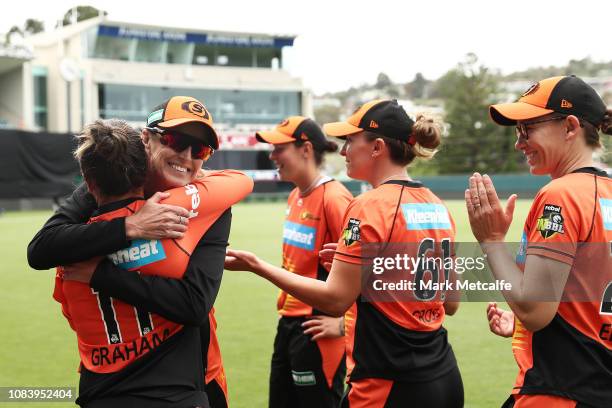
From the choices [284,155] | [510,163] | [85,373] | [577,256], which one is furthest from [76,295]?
[510,163]

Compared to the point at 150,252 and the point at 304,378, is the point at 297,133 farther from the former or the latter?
the point at 150,252

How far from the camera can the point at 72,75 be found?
41.6 m

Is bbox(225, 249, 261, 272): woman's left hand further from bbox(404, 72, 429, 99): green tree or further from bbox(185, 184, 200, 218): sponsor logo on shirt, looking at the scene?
bbox(404, 72, 429, 99): green tree

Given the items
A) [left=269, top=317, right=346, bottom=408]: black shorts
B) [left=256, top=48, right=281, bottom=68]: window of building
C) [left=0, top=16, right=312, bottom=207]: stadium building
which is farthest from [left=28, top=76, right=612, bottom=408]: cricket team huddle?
[left=256, top=48, right=281, bottom=68]: window of building

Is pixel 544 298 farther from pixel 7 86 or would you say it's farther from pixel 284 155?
pixel 7 86

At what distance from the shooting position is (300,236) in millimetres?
4797

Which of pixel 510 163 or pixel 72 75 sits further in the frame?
pixel 510 163

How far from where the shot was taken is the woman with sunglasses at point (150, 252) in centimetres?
225

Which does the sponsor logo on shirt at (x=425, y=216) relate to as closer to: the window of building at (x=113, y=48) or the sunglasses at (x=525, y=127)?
the sunglasses at (x=525, y=127)

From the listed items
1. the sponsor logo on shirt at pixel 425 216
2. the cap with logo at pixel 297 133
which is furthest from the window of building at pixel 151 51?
the sponsor logo on shirt at pixel 425 216

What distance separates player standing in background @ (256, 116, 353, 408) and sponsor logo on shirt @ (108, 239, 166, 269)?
1974 millimetres

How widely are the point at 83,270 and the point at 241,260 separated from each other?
29.5 inches

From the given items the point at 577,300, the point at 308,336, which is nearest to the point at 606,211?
the point at 577,300

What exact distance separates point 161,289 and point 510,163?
60.2 m
